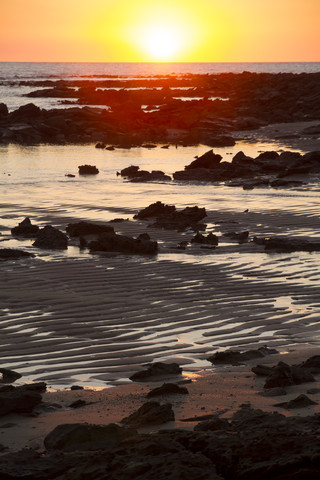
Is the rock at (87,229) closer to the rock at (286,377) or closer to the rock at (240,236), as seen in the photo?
the rock at (240,236)

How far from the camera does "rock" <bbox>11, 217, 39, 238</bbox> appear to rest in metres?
12.7

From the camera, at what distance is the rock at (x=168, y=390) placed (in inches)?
226

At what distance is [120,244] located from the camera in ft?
38.0

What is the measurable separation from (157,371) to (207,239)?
233 inches

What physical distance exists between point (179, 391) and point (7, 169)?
693 inches

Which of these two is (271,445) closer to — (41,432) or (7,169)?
(41,432)

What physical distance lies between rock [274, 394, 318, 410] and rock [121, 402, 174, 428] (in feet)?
2.47

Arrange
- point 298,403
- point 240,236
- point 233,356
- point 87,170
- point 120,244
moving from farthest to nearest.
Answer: point 87,170
point 240,236
point 120,244
point 233,356
point 298,403

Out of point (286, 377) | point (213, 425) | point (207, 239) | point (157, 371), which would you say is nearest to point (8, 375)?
point (157, 371)

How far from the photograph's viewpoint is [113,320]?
8.04m

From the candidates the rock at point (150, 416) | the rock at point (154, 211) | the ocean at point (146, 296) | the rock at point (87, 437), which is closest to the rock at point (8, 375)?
the ocean at point (146, 296)

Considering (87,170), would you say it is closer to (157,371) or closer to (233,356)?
(233,356)

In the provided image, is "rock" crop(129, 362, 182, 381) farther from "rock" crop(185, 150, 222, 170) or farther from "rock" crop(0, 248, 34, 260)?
"rock" crop(185, 150, 222, 170)

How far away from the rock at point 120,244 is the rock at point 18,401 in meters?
5.91
